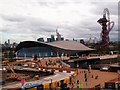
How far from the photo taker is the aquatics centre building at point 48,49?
104 metres

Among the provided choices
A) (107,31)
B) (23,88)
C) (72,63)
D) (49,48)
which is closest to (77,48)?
(49,48)

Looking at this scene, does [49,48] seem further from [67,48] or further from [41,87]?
[41,87]

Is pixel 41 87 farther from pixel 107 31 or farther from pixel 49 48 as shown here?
pixel 107 31

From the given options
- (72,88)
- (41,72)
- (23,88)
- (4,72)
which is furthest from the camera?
(4,72)

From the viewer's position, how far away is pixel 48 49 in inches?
4168

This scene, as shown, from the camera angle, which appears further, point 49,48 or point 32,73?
point 49,48

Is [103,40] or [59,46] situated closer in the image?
[59,46]

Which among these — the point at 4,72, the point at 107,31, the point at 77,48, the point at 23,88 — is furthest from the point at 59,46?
the point at 23,88

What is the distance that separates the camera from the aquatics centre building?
10431 cm

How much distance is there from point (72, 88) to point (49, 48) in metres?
71.8

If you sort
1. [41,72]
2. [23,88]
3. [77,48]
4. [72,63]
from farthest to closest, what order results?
[77,48], [72,63], [41,72], [23,88]

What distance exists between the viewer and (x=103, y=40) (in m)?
134

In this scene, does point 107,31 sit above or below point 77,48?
above

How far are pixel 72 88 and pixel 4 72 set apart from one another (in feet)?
92.3
